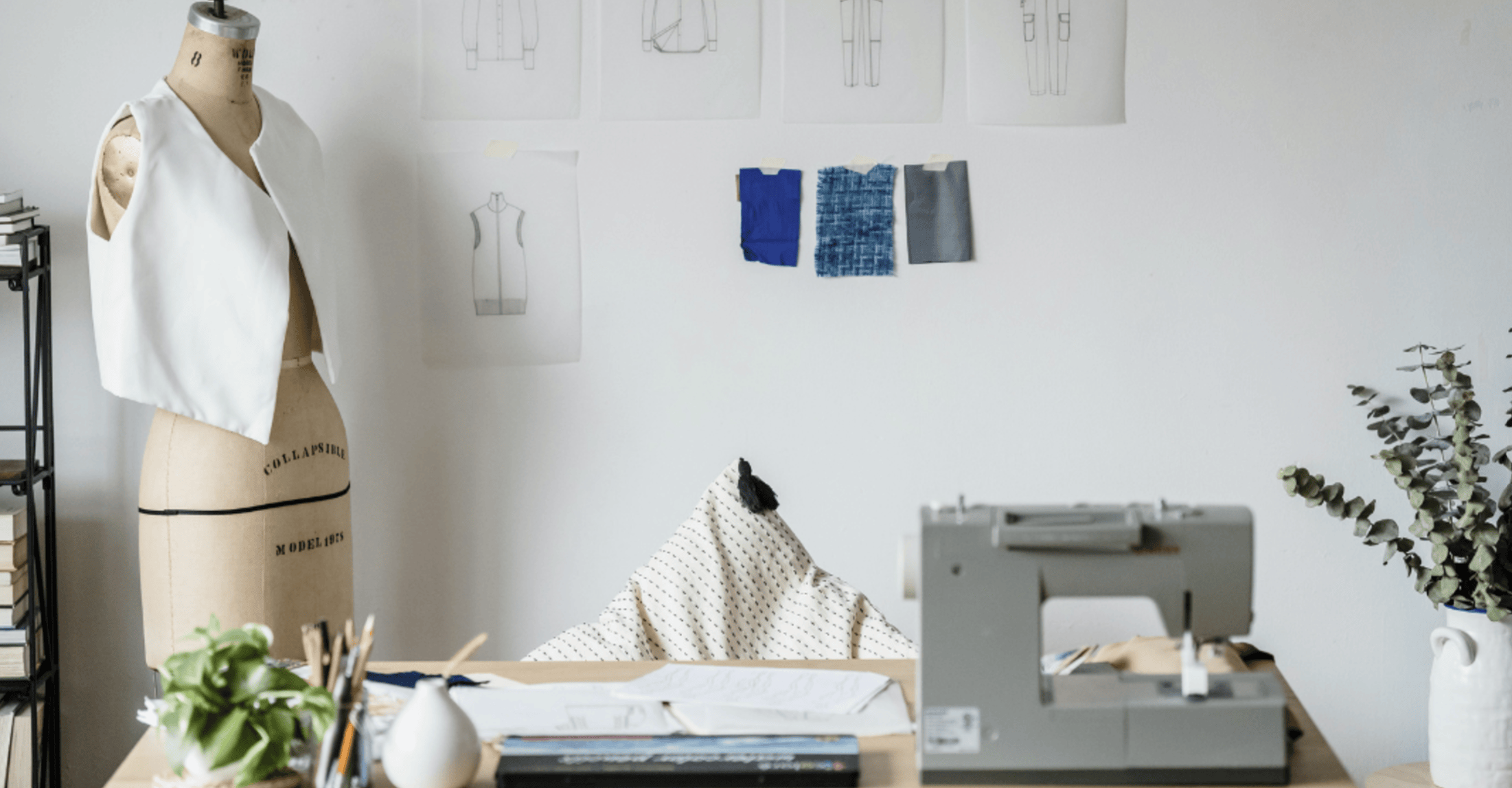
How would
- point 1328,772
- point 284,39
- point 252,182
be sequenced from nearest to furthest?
point 1328,772
point 252,182
point 284,39

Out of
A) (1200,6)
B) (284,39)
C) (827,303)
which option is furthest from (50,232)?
(1200,6)

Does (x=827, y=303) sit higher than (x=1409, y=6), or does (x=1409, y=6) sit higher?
(x=1409, y=6)

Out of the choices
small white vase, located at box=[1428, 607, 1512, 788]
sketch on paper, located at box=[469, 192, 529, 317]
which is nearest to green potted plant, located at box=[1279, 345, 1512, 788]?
small white vase, located at box=[1428, 607, 1512, 788]

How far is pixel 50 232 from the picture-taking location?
278 centimetres

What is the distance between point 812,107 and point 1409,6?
1369 millimetres

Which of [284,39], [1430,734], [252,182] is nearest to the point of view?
[252,182]

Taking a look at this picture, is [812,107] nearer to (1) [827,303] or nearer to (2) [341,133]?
(1) [827,303]

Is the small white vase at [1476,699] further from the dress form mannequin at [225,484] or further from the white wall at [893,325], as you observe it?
the dress form mannequin at [225,484]

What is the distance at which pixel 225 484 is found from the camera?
228 cm

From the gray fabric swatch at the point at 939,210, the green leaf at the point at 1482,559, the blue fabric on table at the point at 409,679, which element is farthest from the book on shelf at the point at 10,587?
the green leaf at the point at 1482,559

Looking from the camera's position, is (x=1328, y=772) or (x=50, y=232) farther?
(x=50, y=232)

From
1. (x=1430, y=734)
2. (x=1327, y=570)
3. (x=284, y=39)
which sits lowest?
(x=1430, y=734)

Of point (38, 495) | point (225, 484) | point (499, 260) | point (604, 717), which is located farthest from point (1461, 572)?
point (38, 495)

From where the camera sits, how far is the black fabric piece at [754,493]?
2.40m
